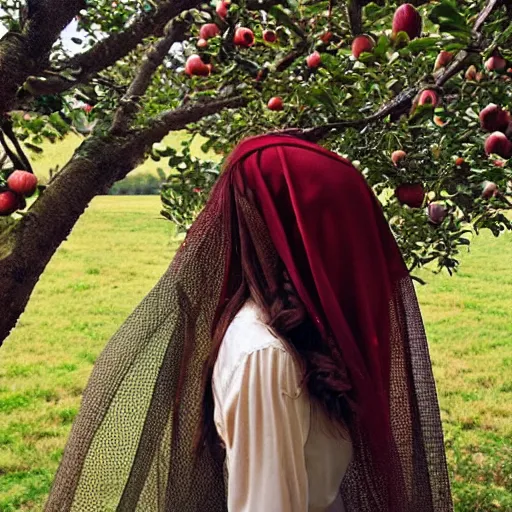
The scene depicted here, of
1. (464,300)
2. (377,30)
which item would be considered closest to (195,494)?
(377,30)

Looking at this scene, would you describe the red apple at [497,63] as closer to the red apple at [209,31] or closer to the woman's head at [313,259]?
the woman's head at [313,259]

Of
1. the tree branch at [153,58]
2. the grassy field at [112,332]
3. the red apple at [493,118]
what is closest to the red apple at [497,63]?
the red apple at [493,118]

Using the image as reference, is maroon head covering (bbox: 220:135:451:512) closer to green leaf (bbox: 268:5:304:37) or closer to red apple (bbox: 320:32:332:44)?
green leaf (bbox: 268:5:304:37)

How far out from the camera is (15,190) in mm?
1530

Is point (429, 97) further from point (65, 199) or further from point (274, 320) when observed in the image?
point (65, 199)

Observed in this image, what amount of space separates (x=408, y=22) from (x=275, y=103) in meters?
0.60

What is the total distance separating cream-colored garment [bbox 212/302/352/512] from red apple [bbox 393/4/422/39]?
669 mm

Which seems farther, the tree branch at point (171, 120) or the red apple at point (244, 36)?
the tree branch at point (171, 120)

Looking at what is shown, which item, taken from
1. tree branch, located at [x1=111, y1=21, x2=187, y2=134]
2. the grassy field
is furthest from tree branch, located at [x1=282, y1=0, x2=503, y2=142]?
the grassy field

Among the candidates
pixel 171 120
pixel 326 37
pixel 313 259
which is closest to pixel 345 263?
pixel 313 259

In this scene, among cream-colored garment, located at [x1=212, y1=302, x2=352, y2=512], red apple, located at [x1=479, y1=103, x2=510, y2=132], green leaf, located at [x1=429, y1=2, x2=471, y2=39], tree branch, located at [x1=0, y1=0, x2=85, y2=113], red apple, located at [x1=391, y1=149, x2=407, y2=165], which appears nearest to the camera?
cream-colored garment, located at [x1=212, y1=302, x2=352, y2=512]

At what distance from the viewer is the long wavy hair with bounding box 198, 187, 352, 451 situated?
0.82 meters

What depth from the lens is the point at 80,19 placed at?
223 centimetres

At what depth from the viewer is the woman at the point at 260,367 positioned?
78 centimetres
